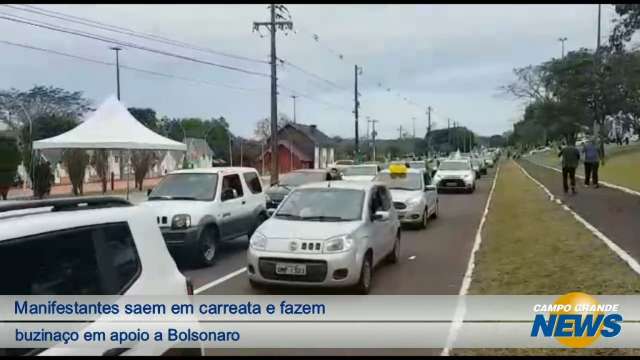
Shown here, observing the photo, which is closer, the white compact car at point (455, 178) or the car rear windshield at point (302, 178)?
the car rear windshield at point (302, 178)

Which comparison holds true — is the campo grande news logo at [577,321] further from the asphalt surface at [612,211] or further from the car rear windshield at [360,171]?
the car rear windshield at [360,171]

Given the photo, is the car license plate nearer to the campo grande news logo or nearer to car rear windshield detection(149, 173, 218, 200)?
the campo grande news logo

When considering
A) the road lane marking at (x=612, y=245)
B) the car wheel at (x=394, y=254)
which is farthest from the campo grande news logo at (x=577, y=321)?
the car wheel at (x=394, y=254)

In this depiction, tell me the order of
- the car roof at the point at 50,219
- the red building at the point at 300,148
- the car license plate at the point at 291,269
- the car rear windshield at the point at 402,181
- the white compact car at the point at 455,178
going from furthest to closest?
the red building at the point at 300,148, the white compact car at the point at 455,178, the car rear windshield at the point at 402,181, the car license plate at the point at 291,269, the car roof at the point at 50,219

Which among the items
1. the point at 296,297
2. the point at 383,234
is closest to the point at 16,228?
the point at 296,297

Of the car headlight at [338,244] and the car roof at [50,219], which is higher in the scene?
the car roof at [50,219]

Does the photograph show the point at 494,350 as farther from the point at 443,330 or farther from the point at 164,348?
the point at 164,348

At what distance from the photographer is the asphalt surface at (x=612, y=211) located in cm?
1129

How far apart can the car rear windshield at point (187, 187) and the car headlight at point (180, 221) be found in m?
0.90

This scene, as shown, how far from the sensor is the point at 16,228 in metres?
2.97

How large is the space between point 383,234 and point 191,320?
18.9ft

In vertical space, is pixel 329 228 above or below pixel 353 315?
above

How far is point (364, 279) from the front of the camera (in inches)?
318

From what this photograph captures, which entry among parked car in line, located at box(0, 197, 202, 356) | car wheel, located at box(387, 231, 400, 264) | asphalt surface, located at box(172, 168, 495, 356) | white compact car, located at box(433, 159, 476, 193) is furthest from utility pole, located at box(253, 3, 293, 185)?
parked car in line, located at box(0, 197, 202, 356)
